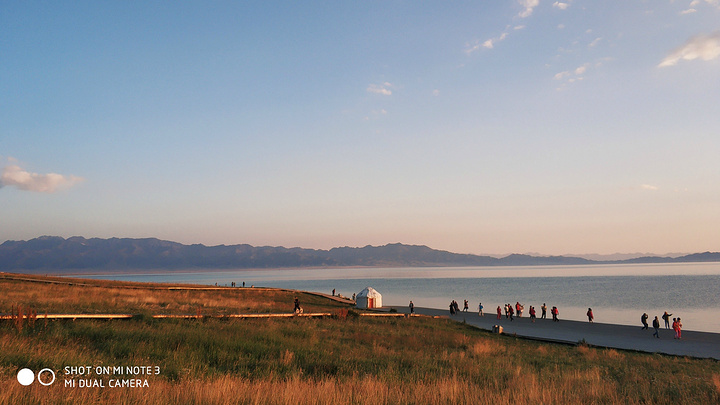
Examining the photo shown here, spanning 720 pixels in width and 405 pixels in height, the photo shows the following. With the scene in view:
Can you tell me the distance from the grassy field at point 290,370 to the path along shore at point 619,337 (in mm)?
6570

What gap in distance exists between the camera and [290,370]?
11.7m

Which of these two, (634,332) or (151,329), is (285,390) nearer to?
(151,329)

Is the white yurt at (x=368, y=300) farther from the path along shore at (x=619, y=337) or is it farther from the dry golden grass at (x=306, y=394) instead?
the dry golden grass at (x=306, y=394)

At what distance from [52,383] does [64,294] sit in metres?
28.6

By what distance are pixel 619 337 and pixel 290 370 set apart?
3094cm

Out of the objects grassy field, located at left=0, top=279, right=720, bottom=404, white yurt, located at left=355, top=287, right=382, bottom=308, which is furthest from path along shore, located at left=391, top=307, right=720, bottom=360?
white yurt, located at left=355, top=287, right=382, bottom=308

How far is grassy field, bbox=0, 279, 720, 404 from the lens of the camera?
7652 mm

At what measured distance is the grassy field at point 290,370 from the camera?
7.65 metres

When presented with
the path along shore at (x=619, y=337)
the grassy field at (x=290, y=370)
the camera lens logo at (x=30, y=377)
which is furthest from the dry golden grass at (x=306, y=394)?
the path along shore at (x=619, y=337)

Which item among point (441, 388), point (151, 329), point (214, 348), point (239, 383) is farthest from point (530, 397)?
point (151, 329)

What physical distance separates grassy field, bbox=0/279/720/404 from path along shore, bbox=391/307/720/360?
6570 mm

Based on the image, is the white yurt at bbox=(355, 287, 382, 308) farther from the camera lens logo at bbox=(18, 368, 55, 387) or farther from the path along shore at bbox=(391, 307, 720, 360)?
the camera lens logo at bbox=(18, 368, 55, 387)

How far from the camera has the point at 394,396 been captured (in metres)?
8.33

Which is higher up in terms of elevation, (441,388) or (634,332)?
(441,388)
